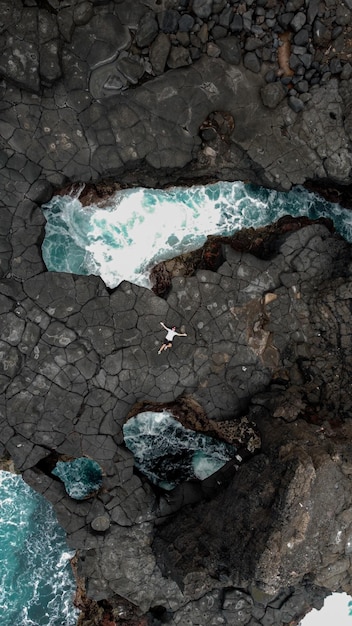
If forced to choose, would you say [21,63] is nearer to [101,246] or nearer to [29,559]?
[101,246]

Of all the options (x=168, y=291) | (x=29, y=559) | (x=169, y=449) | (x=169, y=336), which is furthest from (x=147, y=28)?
(x=29, y=559)

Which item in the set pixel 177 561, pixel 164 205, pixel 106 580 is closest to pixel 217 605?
pixel 177 561

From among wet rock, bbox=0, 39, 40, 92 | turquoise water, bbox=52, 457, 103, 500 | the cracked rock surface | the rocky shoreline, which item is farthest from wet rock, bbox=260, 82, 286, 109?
turquoise water, bbox=52, 457, 103, 500

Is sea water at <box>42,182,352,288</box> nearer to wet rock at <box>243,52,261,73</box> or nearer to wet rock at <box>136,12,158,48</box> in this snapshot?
wet rock at <box>243,52,261,73</box>

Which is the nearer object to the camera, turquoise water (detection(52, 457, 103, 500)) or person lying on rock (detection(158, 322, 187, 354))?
person lying on rock (detection(158, 322, 187, 354))

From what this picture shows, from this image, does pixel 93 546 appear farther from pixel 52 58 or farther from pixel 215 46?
pixel 215 46
